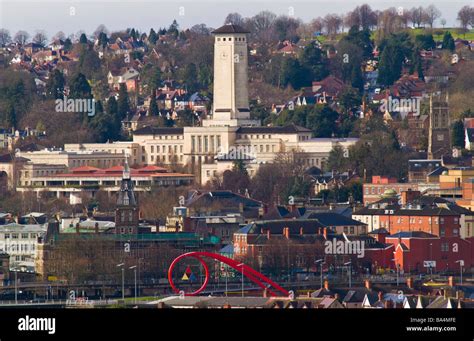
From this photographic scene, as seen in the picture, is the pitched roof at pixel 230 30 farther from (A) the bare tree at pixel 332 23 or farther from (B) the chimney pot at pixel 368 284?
(B) the chimney pot at pixel 368 284

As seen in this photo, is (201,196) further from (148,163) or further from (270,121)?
(270,121)

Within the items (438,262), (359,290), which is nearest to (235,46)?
(438,262)

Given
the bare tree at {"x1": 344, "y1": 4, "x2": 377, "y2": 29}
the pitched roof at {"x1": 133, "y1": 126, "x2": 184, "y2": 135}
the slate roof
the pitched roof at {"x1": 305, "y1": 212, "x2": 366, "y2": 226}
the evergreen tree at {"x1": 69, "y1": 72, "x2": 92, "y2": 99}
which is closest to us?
the slate roof

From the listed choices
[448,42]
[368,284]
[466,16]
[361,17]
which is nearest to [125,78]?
[361,17]

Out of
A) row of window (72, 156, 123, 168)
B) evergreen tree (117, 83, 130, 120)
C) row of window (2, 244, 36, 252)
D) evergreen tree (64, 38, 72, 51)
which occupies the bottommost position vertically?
row of window (2, 244, 36, 252)

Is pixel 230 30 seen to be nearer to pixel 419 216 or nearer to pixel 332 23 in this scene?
pixel 332 23

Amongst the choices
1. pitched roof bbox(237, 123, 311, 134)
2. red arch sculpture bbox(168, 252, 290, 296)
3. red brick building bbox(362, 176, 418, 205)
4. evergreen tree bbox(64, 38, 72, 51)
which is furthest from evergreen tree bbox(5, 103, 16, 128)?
red arch sculpture bbox(168, 252, 290, 296)

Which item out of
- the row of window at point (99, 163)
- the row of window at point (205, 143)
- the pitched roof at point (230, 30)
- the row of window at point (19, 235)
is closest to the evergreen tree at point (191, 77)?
the pitched roof at point (230, 30)

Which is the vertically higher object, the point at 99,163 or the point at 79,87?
the point at 79,87

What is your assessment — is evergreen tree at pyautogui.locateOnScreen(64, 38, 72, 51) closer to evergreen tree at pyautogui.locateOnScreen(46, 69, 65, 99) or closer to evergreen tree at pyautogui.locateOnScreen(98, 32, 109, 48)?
evergreen tree at pyautogui.locateOnScreen(98, 32, 109, 48)
